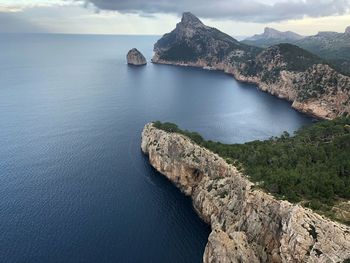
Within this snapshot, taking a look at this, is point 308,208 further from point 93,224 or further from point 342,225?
point 93,224

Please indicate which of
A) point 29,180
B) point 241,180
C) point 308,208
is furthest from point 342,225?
point 29,180

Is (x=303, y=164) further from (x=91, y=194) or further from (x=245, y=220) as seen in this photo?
(x=91, y=194)

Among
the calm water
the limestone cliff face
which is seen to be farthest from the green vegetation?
the calm water

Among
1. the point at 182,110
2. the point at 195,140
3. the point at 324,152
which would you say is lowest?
the point at 182,110

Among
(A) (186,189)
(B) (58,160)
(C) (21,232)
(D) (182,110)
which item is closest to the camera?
(C) (21,232)

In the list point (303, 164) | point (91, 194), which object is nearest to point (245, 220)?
point (303, 164)

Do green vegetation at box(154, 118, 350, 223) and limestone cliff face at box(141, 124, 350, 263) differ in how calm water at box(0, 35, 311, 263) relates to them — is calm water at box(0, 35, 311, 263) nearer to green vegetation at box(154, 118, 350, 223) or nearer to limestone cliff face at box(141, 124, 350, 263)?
limestone cliff face at box(141, 124, 350, 263)
